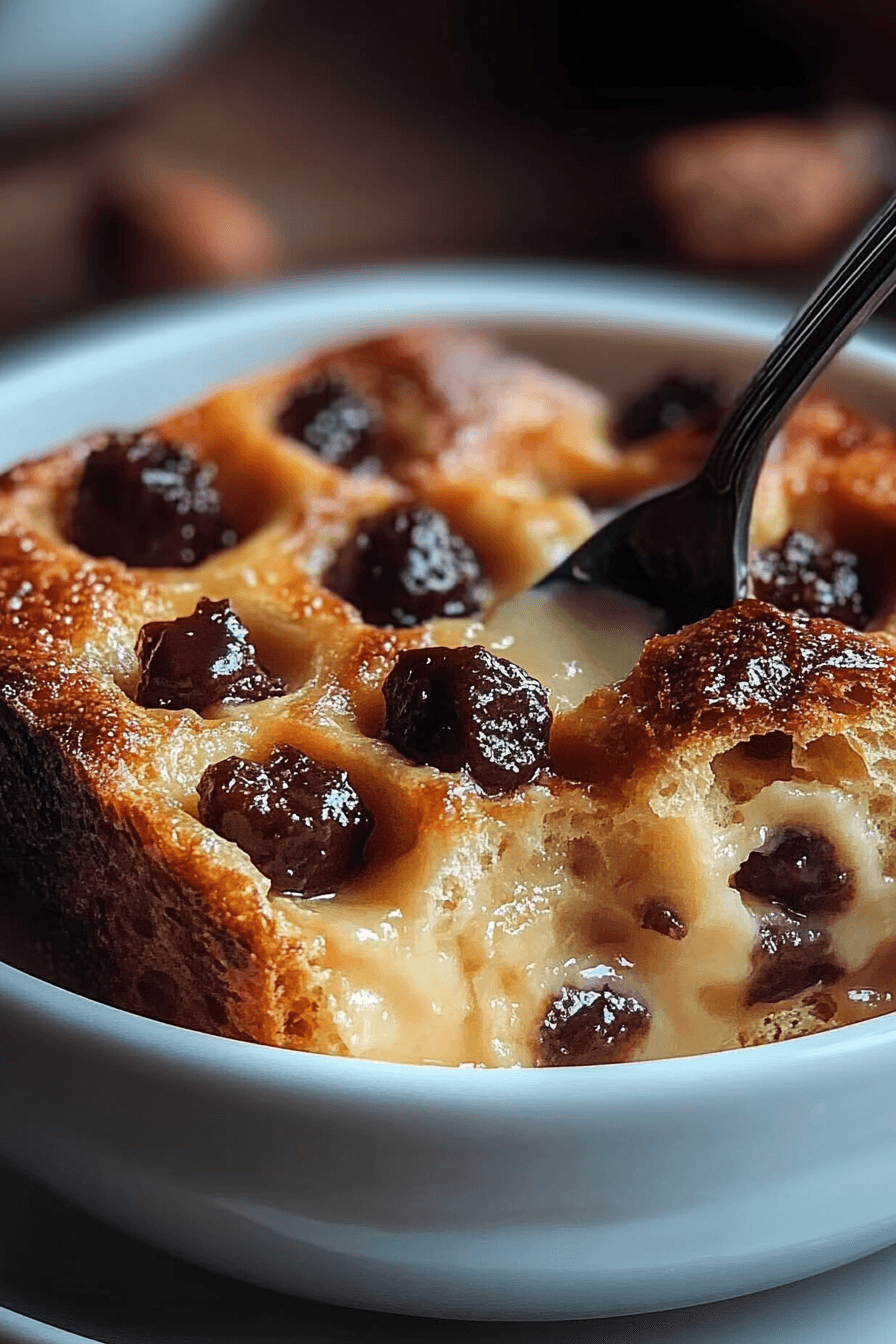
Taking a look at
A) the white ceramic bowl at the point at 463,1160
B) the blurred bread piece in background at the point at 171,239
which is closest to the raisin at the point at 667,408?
the white ceramic bowl at the point at 463,1160

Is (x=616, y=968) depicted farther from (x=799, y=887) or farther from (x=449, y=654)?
(x=449, y=654)

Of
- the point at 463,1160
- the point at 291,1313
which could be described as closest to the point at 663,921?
the point at 463,1160

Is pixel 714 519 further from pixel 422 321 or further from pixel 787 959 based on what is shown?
pixel 422 321

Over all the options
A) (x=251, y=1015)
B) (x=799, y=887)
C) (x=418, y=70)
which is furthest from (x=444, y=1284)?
(x=418, y=70)

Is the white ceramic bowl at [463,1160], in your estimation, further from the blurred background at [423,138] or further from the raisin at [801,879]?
the blurred background at [423,138]

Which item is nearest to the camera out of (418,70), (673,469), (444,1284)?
(444,1284)

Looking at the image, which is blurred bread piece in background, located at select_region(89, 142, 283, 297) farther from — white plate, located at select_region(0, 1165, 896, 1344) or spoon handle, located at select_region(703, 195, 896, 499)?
white plate, located at select_region(0, 1165, 896, 1344)
